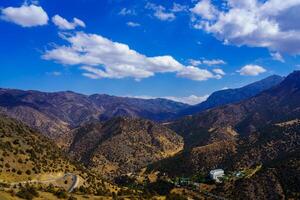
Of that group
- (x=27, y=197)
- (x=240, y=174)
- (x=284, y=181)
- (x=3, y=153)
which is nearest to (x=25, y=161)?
(x=3, y=153)

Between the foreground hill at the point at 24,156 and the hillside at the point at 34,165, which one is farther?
the foreground hill at the point at 24,156

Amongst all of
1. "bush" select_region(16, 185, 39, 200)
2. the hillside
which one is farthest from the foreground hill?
"bush" select_region(16, 185, 39, 200)

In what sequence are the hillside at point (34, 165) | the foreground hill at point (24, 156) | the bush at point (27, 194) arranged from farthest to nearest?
the foreground hill at point (24, 156)
the hillside at point (34, 165)
the bush at point (27, 194)

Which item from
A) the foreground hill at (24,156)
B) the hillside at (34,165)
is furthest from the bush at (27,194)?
the foreground hill at (24,156)

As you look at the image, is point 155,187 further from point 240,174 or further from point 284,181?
point 284,181

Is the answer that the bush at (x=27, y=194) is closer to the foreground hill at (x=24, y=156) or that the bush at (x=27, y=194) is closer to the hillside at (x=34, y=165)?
the hillside at (x=34, y=165)

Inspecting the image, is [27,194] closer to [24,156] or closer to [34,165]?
[34,165]

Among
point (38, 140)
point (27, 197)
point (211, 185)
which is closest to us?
point (27, 197)

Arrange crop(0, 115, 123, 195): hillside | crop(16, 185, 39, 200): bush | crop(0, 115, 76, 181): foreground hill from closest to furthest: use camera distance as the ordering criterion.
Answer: crop(16, 185, 39, 200): bush, crop(0, 115, 123, 195): hillside, crop(0, 115, 76, 181): foreground hill

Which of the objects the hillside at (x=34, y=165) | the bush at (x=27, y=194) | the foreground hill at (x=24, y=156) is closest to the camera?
the bush at (x=27, y=194)

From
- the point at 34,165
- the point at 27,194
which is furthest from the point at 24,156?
the point at 27,194

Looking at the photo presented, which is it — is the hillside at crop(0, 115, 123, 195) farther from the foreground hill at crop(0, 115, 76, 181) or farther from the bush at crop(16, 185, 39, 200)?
the bush at crop(16, 185, 39, 200)
